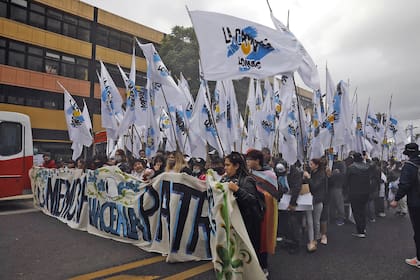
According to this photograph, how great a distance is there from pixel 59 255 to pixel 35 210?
4556 mm

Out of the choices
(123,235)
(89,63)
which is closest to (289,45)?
(123,235)

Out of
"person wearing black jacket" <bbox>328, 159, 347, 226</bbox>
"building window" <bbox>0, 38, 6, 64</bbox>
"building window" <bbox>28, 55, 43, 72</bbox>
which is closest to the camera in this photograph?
"person wearing black jacket" <bbox>328, 159, 347, 226</bbox>

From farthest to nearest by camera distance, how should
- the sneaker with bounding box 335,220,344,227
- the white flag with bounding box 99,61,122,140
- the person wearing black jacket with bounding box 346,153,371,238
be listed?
the white flag with bounding box 99,61,122,140
the sneaker with bounding box 335,220,344,227
the person wearing black jacket with bounding box 346,153,371,238

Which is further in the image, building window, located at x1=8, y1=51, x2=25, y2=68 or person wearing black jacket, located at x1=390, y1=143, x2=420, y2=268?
building window, located at x1=8, y1=51, x2=25, y2=68

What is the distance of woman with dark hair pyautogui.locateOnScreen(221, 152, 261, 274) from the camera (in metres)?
3.48

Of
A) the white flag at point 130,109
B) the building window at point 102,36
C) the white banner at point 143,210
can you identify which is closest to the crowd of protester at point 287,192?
the white banner at point 143,210

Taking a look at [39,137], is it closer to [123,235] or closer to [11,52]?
[11,52]

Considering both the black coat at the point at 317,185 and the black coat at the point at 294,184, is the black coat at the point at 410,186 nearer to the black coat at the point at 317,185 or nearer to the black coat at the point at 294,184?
the black coat at the point at 317,185

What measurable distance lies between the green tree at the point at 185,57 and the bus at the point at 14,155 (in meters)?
16.0

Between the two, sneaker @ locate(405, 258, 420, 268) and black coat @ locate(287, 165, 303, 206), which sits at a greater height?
black coat @ locate(287, 165, 303, 206)

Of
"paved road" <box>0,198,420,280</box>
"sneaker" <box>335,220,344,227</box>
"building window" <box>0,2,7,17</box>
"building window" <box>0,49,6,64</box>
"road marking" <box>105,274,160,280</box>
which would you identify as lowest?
"sneaker" <box>335,220,344,227</box>

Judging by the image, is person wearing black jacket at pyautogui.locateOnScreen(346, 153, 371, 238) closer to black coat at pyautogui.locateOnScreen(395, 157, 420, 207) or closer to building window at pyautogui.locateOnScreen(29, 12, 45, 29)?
black coat at pyautogui.locateOnScreen(395, 157, 420, 207)

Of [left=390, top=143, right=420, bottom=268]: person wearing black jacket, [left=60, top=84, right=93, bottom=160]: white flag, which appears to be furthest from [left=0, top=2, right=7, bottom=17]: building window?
[left=390, top=143, right=420, bottom=268]: person wearing black jacket

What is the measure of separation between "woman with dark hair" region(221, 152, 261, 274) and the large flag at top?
5.07 feet
